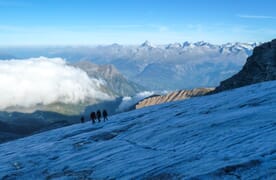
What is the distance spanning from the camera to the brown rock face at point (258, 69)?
119 m

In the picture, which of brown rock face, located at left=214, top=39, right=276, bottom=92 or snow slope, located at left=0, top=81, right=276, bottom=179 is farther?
brown rock face, located at left=214, top=39, right=276, bottom=92

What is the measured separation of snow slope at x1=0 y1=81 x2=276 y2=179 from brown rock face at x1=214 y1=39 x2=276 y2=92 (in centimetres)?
7045

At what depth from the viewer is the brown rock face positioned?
390ft

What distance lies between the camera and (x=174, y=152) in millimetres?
31219

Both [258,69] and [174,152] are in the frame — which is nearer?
[174,152]

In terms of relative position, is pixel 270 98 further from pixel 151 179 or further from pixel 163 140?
Answer: pixel 151 179

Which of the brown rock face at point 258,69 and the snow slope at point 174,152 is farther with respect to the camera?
the brown rock face at point 258,69

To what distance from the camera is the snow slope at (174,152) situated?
2383 centimetres

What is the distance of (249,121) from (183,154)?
27.6ft

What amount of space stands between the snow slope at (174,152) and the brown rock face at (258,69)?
7045 cm

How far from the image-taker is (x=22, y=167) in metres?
40.1

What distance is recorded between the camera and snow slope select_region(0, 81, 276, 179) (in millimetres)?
23828

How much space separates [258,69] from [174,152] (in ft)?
342

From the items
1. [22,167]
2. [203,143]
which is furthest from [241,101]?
[22,167]
